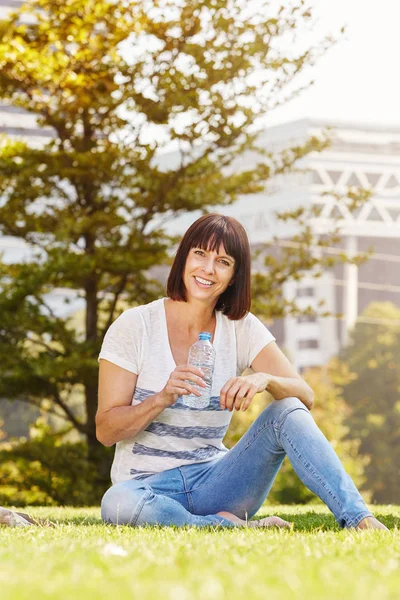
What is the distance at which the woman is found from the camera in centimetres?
425

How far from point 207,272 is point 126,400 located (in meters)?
0.68

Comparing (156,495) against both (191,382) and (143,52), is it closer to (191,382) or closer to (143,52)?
(191,382)

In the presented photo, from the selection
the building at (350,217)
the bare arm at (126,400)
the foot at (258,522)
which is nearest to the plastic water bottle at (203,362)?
the bare arm at (126,400)

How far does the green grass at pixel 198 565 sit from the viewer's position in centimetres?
208

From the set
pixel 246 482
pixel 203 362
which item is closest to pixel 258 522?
pixel 246 482

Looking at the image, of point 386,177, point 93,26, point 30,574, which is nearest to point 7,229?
point 93,26

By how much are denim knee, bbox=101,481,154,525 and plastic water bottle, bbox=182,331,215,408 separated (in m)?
0.43

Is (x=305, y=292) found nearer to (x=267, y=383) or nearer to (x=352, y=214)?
(x=352, y=214)

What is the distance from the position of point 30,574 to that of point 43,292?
34.2 ft

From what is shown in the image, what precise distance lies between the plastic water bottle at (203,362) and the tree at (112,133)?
7.43 m

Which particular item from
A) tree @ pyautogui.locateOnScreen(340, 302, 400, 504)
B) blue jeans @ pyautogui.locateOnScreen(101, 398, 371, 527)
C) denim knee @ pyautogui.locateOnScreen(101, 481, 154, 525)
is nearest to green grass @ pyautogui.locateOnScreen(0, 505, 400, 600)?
blue jeans @ pyautogui.locateOnScreen(101, 398, 371, 527)

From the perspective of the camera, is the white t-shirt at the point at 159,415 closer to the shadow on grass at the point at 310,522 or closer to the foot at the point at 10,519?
the shadow on grass at the point at 310,522

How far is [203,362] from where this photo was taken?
4.50m

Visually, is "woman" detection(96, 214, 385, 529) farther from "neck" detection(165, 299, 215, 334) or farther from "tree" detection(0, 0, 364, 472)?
"tree" detection(0, 0, 364, 472)
